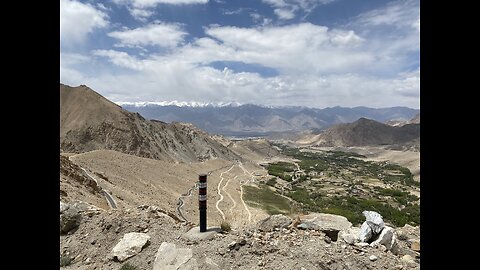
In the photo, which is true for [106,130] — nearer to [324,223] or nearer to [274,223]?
[274,223]

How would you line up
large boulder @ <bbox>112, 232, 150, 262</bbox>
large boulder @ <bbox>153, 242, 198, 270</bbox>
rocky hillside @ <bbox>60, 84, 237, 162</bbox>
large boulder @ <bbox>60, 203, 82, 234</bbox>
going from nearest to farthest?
large boulder @ <bbox>153, 242, 198, 270</bbox> → large boulder @ <bbox>112, 232, 150, 262</bbox> → large boulder @ <bbox>60, 203, 82, 234</bbox> → rocky hillside @ <bbox>60, 84, 237, 162</bbox>

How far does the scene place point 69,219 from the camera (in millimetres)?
10055

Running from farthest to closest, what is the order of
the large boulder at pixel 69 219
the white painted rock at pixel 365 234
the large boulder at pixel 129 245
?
the large boulder at pixel 69 219 → the white painted rock at pixel 365 234 → the large boulder at pixel 129 245

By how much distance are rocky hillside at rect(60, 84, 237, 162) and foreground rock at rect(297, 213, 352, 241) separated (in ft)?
206

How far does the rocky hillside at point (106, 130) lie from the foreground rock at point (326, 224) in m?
62.7

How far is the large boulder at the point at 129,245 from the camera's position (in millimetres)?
8219

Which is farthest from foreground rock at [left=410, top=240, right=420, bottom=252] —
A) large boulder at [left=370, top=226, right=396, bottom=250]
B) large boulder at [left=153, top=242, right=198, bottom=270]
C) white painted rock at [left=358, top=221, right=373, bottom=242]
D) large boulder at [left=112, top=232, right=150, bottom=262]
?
large boulder at [left=112, top=232, right=150, bottom=262]

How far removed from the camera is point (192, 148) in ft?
347

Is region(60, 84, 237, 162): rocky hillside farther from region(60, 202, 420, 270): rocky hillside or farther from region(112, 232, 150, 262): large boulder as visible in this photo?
region(112, 232, 150, 262): large boulder

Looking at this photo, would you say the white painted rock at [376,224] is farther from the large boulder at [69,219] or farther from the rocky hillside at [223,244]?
the large boulder at [69,219]

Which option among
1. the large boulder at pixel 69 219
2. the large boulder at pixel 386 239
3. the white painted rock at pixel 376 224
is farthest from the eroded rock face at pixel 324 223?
the large boulder at pixel 69 219

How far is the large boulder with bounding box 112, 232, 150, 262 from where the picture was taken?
8219 millimetres
